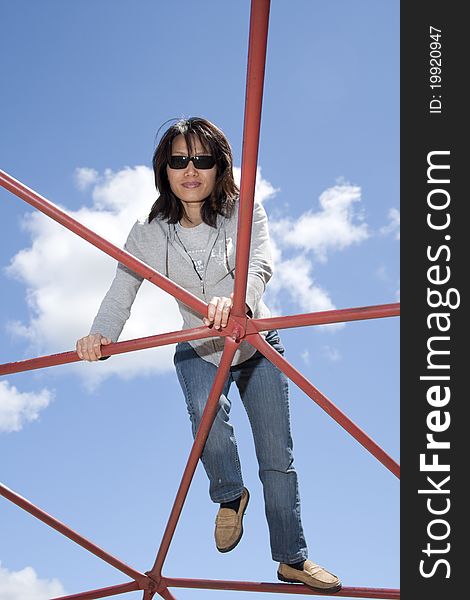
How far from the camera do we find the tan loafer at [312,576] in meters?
5.28

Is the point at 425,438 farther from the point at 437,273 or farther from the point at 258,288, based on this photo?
the point at 258,288

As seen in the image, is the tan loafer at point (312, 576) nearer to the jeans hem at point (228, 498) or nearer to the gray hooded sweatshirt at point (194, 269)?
the jeans hem at point (228, 498)

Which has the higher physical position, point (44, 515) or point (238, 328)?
point (238, 328)

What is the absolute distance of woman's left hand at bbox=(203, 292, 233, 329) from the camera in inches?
187

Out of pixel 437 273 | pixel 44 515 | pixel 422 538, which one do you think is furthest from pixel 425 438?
pixel 44 515

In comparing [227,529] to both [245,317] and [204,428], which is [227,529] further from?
[245,317]

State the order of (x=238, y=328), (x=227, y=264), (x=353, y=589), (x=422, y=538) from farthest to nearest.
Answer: (x=353, y=589)
(x=227, y=264)
(x=238, y=328)
(x=422, y=538)

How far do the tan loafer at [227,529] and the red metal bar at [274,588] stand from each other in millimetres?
516

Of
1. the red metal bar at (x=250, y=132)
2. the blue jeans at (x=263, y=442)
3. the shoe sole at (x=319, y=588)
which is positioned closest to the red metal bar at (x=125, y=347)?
the red metal bar at (x=250, y=132)

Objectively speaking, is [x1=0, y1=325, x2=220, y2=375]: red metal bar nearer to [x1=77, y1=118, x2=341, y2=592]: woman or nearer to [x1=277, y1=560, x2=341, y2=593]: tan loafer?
[x1=77, y1=118, x2=341, y2=592]: woman

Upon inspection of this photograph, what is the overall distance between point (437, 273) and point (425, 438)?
748 millimetres

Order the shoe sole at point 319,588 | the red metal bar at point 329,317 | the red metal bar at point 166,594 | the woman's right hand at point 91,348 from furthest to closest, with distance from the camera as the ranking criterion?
the red metal bar at point 166,594 → the shoe sole at point 319,588 → the woman's right hand at point 91,348 → the red metal bar at point 329,317

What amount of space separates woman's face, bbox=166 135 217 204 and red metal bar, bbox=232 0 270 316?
0.85 m

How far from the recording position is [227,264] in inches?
207
